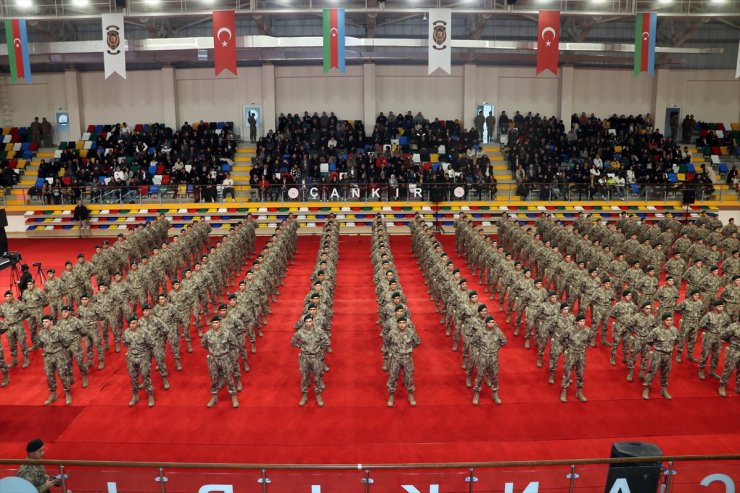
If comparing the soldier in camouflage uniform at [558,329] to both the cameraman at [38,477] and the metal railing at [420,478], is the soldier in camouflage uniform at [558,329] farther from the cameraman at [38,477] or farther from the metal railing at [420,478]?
the cameraman at [38,477]

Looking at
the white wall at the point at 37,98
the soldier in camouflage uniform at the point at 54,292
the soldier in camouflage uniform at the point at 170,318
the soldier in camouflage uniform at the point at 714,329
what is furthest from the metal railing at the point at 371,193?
the soldier in camouflage uniform at the point at 714,329

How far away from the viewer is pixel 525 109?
104ft

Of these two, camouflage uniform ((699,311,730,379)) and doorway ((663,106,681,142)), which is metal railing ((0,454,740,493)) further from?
doorway ((663,106,681,142))

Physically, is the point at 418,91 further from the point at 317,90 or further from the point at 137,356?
the point at 137,356

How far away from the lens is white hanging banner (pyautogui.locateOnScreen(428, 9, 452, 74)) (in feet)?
62.8

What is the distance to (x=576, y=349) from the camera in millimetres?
9625

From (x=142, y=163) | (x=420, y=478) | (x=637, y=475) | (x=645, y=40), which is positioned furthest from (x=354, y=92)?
(x=637, y=475)

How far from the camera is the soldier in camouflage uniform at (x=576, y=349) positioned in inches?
377

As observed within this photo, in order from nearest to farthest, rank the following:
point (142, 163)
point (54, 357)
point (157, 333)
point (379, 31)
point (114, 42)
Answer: point (54, 357) → point (157, 333) → point (114, 42) → point (142, 163) → point (379, 31)

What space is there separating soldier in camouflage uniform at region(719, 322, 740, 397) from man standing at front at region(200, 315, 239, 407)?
7.82 meters

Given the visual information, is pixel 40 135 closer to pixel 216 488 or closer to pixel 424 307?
pixel 424 307

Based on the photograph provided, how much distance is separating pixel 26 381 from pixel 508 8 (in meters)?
20.6

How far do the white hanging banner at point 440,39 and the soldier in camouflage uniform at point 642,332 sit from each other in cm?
1132

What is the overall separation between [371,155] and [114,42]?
11849 mm
